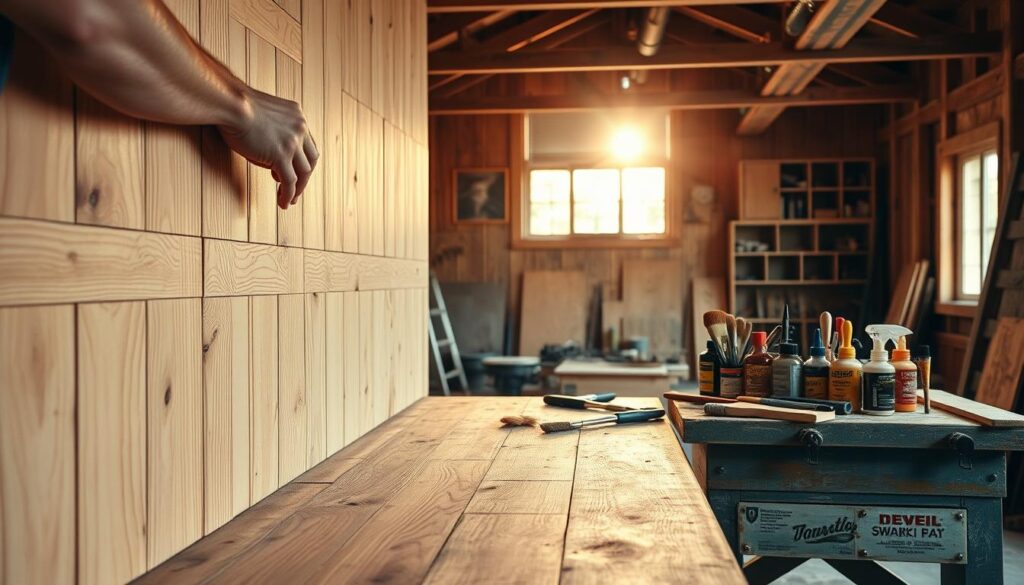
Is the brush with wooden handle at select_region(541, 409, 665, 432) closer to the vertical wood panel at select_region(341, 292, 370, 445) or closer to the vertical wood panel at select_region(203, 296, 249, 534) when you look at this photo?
the vertical wood panel at select_region(341, 292, 370, 445)

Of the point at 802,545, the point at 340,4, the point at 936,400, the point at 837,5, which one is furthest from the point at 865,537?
the point at 837,5

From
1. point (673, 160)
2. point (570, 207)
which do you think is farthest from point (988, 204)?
point (570, 207)

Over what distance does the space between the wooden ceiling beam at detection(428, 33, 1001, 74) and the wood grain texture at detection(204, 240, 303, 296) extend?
5.10m

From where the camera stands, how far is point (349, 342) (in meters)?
2.27

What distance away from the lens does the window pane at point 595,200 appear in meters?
9.56

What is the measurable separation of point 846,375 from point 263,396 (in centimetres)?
163

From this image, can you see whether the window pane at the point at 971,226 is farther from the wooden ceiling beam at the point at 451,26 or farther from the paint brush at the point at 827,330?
the paint brush at the point at 827,330

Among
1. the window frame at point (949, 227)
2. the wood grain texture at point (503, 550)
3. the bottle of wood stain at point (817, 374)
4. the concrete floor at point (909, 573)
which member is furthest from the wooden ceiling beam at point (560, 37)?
the wood grain texture at point (503, 550)

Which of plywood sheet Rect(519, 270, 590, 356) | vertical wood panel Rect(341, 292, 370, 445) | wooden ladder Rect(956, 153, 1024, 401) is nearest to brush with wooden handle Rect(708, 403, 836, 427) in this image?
vertical wood panel Rect(341, 292, 370, 445)

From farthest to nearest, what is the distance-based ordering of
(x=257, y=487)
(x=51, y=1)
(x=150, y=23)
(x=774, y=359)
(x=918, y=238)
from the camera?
(x=918, y=238) → (x=774, y=359) → (x=257, y=487) → (x=150, y=23) → (x=51, y=1)

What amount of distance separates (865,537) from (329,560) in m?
1.62

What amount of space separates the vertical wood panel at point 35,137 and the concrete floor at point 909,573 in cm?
371

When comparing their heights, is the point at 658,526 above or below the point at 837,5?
below

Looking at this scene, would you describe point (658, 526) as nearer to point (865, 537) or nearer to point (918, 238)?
point (865, 537)
